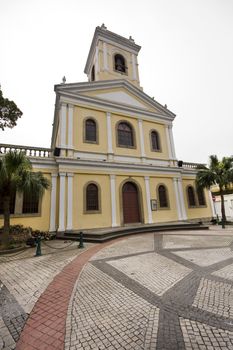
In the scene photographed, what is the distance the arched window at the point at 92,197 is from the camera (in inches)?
468

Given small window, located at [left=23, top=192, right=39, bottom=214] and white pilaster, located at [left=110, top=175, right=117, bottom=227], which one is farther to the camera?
white pilaster, located at [left=110, top=175, right=117, bottom=227]

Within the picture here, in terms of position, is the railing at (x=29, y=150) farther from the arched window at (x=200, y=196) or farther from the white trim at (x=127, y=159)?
the arched window at (x=200, y=196)

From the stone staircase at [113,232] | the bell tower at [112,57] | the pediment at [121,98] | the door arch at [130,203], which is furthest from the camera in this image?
the bell tower at [112,57]

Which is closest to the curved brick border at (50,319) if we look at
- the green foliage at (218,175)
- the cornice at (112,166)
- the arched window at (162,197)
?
the cornice at (112,166)

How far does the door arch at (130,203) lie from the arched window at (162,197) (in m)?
2.19

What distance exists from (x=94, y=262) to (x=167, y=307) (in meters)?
3.17

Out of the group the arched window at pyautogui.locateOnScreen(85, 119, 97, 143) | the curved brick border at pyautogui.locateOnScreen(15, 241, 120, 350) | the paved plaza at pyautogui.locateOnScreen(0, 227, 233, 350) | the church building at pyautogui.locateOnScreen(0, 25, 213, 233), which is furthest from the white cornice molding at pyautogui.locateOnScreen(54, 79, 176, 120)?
the curved brick border at pyautogui.locateOnScreen(15, 241, 120, 350)

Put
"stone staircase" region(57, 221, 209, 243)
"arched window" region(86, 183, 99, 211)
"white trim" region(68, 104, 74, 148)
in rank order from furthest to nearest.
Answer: "white trim" region(68, 104, 74, 148) → "arched window" region(86, 183, 99, 211) → "stone staircase" region(57, 221, 209, 243)

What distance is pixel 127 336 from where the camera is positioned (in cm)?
234

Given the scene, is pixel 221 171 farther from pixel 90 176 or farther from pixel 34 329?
pixel 34 329

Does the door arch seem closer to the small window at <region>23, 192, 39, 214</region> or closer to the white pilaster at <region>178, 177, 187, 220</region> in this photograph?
the white pilaster at <region>178, 177, 187, 220</region>

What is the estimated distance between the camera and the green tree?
11.6 m

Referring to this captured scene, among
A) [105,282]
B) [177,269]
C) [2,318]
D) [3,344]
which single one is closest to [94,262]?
[105,282]

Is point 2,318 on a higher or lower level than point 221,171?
lower
